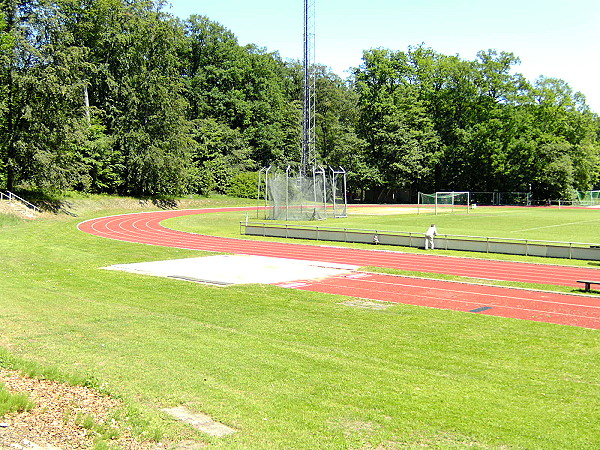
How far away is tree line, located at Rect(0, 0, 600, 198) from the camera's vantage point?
5012cm

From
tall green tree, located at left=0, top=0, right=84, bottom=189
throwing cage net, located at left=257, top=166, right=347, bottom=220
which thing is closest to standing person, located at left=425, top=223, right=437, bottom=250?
throwing cage net, located at left=257, top=166, right=347, bottom=220

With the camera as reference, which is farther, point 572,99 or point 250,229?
point 572,99

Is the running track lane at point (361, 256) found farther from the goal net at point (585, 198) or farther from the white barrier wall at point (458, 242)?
the goal net at point (585, 198)

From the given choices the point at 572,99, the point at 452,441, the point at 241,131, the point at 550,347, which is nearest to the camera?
the point at 452,441

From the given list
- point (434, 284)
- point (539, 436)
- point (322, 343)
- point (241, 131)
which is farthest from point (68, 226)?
point (241, 131)

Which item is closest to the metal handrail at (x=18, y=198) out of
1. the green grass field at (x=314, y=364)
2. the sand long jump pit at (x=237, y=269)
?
the sand long jump pit at (x=237, y=269)

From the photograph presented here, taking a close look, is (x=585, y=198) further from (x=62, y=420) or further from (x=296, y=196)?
(x=62, y=420)

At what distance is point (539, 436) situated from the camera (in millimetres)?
6820

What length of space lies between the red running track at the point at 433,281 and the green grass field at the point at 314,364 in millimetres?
1472

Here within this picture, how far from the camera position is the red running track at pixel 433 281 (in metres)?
15.2

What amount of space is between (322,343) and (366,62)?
79338mm

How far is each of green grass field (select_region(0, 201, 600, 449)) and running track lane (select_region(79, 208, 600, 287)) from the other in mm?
7777

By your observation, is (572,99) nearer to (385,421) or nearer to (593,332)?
(593,332)

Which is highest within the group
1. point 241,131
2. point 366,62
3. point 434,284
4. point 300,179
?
point 366,62
